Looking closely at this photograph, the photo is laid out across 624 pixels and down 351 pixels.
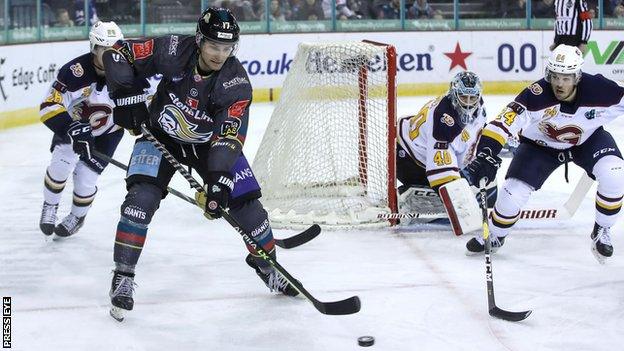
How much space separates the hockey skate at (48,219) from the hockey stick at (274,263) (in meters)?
1.35

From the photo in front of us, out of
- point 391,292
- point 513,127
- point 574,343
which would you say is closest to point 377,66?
point 513,127

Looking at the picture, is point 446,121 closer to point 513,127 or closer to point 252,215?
point 513,127

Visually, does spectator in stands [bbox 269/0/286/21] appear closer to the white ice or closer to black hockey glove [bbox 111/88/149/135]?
the white ice

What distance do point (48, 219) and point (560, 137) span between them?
223cm

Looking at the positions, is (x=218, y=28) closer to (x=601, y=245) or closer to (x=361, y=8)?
(x=601, y=245)

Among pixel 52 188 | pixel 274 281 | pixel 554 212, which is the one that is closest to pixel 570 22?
pixel 554 212

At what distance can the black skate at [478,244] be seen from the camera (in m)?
4.61

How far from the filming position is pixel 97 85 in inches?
186

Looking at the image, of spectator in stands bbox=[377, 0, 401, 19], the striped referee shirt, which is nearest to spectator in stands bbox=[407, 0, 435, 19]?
spectator in stands bbox=[377, 0, 401, 19]

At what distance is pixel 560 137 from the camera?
442 cm

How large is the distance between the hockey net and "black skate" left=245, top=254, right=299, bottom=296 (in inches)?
50.1

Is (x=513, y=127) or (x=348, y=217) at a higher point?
(x=513, y=127)

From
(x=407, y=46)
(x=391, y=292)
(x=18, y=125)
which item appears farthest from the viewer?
(x=407, y=46)

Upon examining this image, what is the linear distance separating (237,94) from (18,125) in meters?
5.45
